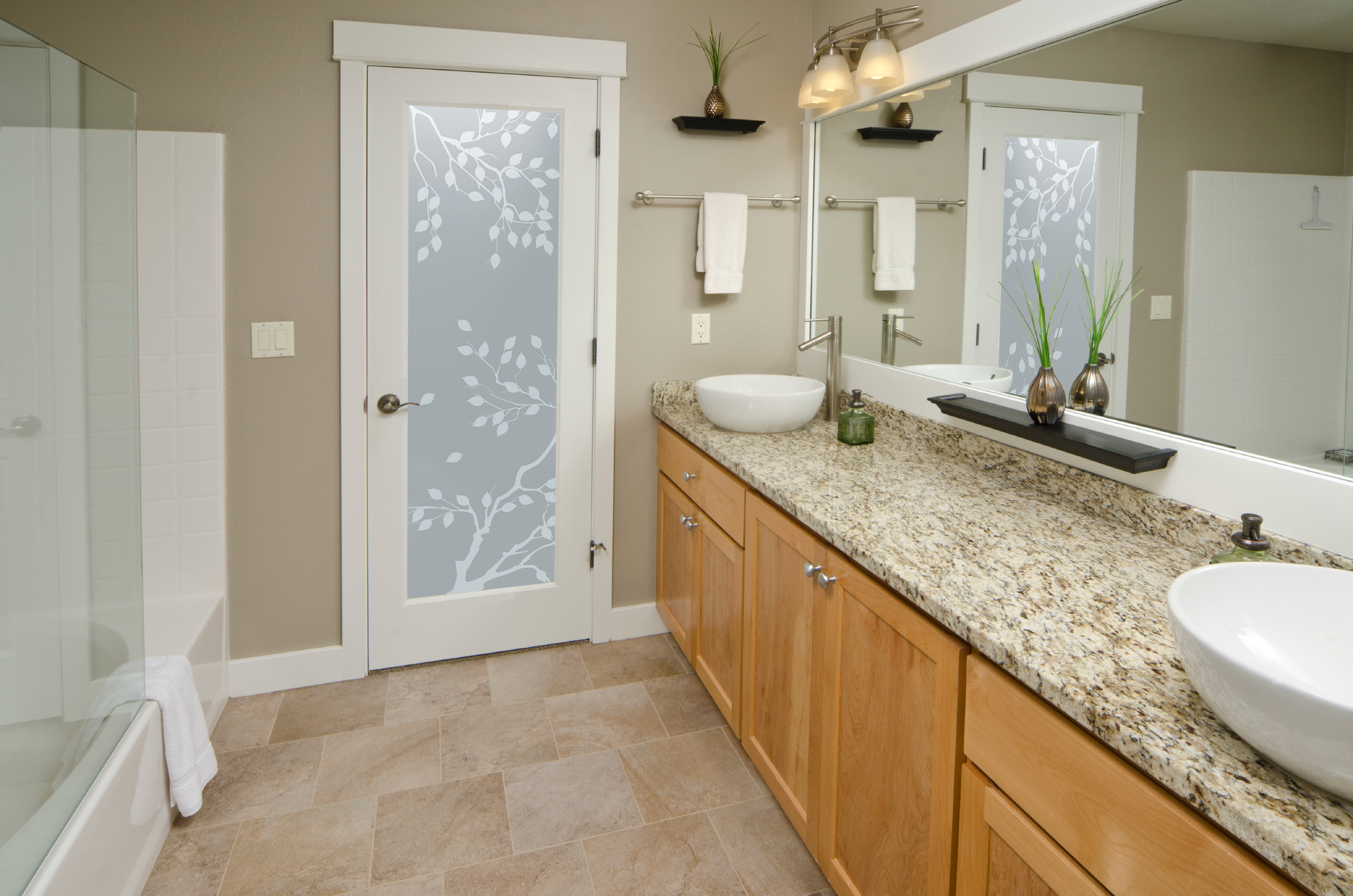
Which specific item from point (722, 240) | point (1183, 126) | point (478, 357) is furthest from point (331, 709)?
point (1183, 126)

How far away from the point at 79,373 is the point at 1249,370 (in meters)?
2.02

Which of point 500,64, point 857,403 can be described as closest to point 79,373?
point 500,64

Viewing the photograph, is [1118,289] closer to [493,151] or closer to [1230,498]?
[1230,498]

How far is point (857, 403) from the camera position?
2.35 metres

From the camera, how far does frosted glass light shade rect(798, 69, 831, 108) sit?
8.64ft

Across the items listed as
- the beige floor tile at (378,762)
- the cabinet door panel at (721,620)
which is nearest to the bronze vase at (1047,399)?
the cabinet door panel at (721,620)

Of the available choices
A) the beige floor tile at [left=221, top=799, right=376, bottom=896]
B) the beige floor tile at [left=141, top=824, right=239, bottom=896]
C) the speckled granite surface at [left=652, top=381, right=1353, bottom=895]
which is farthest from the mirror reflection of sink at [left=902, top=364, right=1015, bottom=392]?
the beige floor tile at [left=141, top=824, right=239, bottom=896]

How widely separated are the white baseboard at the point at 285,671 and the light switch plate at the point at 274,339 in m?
0.94

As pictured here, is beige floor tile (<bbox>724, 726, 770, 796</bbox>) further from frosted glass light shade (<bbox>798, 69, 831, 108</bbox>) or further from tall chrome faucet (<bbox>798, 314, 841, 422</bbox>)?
frosted glass light shade (<bbox>798, 69, 831, 108</bbox>)

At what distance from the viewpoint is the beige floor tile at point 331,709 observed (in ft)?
8.07

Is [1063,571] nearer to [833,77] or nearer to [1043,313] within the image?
[1043,313]

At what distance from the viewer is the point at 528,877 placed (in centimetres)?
187

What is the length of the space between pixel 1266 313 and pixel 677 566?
5.84 ft

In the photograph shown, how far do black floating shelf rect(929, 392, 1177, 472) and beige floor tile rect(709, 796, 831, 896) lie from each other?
105cm
